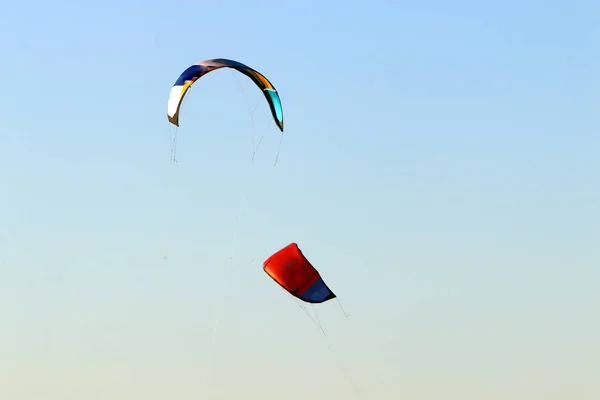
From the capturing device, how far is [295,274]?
5422 centimetres

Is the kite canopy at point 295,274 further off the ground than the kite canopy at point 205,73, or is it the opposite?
the kite canopy at point 205,73

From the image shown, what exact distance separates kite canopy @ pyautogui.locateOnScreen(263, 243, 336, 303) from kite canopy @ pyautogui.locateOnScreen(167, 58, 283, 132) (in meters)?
4.75

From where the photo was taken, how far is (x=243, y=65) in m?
56.2

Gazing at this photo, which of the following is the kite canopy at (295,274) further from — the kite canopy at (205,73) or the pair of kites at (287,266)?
the kite canopy at (205,73)

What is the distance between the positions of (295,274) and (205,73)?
25.1ft

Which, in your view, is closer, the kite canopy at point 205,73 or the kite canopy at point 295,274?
the kite canopy at point 295,274

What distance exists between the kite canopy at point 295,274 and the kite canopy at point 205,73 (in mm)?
4754

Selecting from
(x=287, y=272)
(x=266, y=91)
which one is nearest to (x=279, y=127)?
(x=266, y=91)

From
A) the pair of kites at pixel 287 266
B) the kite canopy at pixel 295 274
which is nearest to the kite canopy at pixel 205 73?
the pair of kites at pixel 287 266

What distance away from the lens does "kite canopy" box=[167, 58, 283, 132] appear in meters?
54.6

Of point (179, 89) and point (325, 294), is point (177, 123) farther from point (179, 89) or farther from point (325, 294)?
point (325, 294)

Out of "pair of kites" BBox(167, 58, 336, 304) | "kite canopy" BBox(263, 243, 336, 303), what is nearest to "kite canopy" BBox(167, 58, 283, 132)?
"pair of kites" BBox(167, 58, 336, 304)

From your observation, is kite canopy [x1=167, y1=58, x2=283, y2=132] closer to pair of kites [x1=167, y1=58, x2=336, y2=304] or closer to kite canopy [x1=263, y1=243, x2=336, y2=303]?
pair of kites [x1=167, y1=58, x2=336, y2=304]

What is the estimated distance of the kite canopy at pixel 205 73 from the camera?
2151 inches
